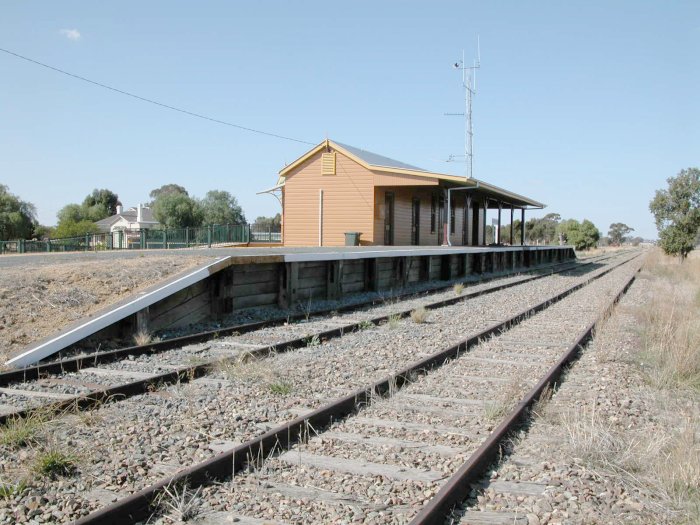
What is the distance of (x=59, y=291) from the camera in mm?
9344

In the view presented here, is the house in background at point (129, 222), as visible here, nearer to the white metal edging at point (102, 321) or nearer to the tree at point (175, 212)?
the tree at point (175, 212)

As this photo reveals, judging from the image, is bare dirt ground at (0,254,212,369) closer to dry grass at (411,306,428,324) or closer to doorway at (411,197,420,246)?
dry grass at (411,306,428,324)

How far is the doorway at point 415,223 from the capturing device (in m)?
29.5

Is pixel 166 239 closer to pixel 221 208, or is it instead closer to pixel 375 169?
pixel 375 169

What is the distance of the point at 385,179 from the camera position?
2514 cm

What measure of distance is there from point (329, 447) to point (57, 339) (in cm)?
427

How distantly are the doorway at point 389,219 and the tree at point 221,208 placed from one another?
181ft

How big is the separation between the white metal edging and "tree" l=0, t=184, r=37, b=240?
54.8m

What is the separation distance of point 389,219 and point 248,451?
76.3 ft

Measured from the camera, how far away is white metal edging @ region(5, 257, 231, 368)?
6945 mm

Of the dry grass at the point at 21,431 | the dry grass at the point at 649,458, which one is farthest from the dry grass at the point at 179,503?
the dry grass at the point at 649,458

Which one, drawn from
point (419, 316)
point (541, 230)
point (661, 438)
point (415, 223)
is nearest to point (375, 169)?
point (415, 223)

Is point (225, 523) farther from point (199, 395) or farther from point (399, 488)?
point (199, 395)

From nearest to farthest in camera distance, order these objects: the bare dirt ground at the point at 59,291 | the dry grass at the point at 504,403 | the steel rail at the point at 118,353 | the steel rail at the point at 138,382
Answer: the steel rail at the point at 138,382, the dry grass at the point at 504,403, the steel rail at the point at 118,353, the bare dirt ground at the point at 59,291
